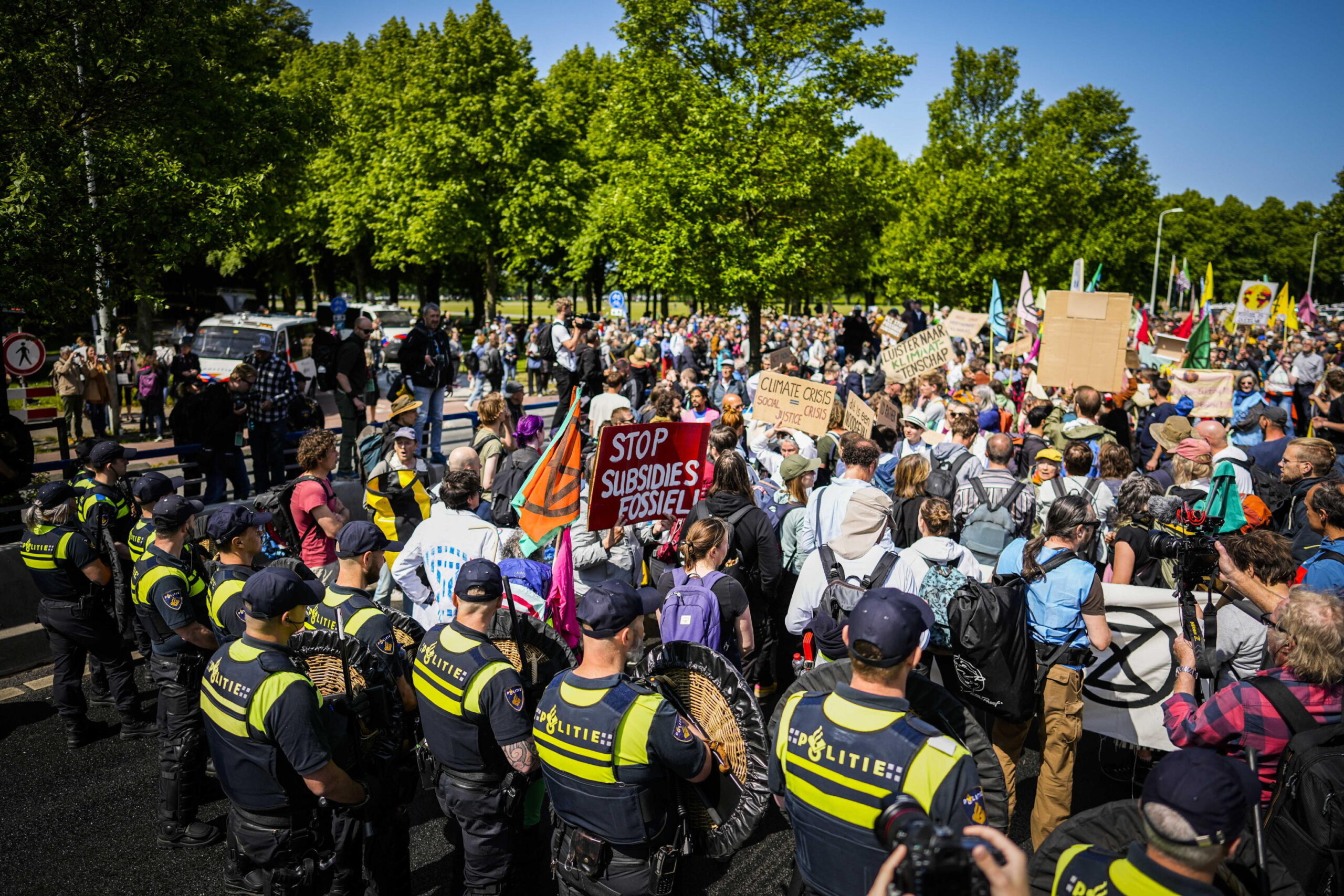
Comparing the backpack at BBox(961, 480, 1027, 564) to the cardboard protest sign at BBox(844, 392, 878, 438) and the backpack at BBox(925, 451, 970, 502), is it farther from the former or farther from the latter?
the cardboard protest sign at BBox(844, 392, 878, 438)

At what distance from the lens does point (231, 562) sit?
17.0 ft

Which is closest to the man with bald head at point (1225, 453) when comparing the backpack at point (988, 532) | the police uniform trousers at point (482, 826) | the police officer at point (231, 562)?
the backpack at point (988, 532)

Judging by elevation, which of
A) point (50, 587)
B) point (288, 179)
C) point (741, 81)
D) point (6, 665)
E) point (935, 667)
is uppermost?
point (741, 81)

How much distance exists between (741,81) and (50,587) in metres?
17.2

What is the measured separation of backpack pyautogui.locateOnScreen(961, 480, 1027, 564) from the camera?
6258mm

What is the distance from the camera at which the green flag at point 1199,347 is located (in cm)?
1616

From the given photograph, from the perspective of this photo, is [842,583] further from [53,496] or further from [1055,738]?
[53,496]

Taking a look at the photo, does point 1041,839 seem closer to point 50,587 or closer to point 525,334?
point 50,587

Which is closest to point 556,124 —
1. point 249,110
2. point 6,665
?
point 249,110

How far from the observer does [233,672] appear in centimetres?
375

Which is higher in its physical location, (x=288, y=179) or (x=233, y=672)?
(x=288, y=179)

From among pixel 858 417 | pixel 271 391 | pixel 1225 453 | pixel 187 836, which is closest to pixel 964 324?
pixel 858 417

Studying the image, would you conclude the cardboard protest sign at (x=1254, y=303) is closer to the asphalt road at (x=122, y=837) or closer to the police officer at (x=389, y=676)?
the asphalt road at (x=122, y=837)

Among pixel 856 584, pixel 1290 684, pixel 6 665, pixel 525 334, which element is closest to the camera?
pixel 1290 684
